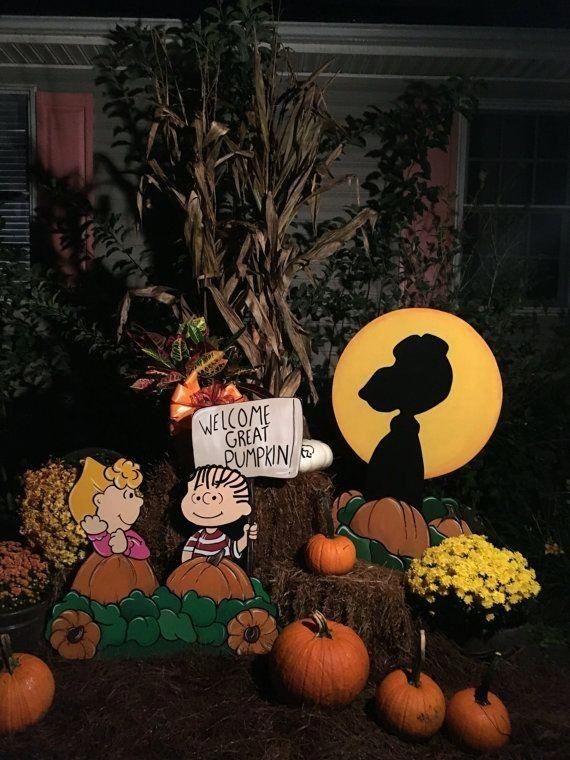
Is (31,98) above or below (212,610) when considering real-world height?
above

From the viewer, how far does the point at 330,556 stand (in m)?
2.81

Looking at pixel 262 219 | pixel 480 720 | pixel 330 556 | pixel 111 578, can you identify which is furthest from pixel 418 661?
pixel 262 219

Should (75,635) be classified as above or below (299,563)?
below

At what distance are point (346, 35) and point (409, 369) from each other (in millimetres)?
2616

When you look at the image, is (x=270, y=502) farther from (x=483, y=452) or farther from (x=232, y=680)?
(x=483, y=452)

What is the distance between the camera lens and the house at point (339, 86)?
178 inches

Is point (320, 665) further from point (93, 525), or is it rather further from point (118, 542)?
point (93, 525)

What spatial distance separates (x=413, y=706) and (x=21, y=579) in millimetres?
1627

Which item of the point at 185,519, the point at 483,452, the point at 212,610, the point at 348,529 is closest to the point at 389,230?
the point at 483,452

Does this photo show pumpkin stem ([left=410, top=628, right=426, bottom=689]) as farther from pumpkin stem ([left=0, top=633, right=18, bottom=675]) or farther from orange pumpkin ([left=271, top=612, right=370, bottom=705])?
pumpkin stem ([left=0, top=633, right=18, bottom=675])

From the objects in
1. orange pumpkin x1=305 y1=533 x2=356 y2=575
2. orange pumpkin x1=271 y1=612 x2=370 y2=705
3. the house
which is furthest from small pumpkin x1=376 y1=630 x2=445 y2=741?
the house

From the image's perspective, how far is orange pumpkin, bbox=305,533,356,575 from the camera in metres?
2.81

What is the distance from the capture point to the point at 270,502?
3117 mm

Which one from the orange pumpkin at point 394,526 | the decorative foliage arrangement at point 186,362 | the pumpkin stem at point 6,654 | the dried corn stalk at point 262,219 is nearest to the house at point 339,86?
the dried corn stalk at point 262,219
